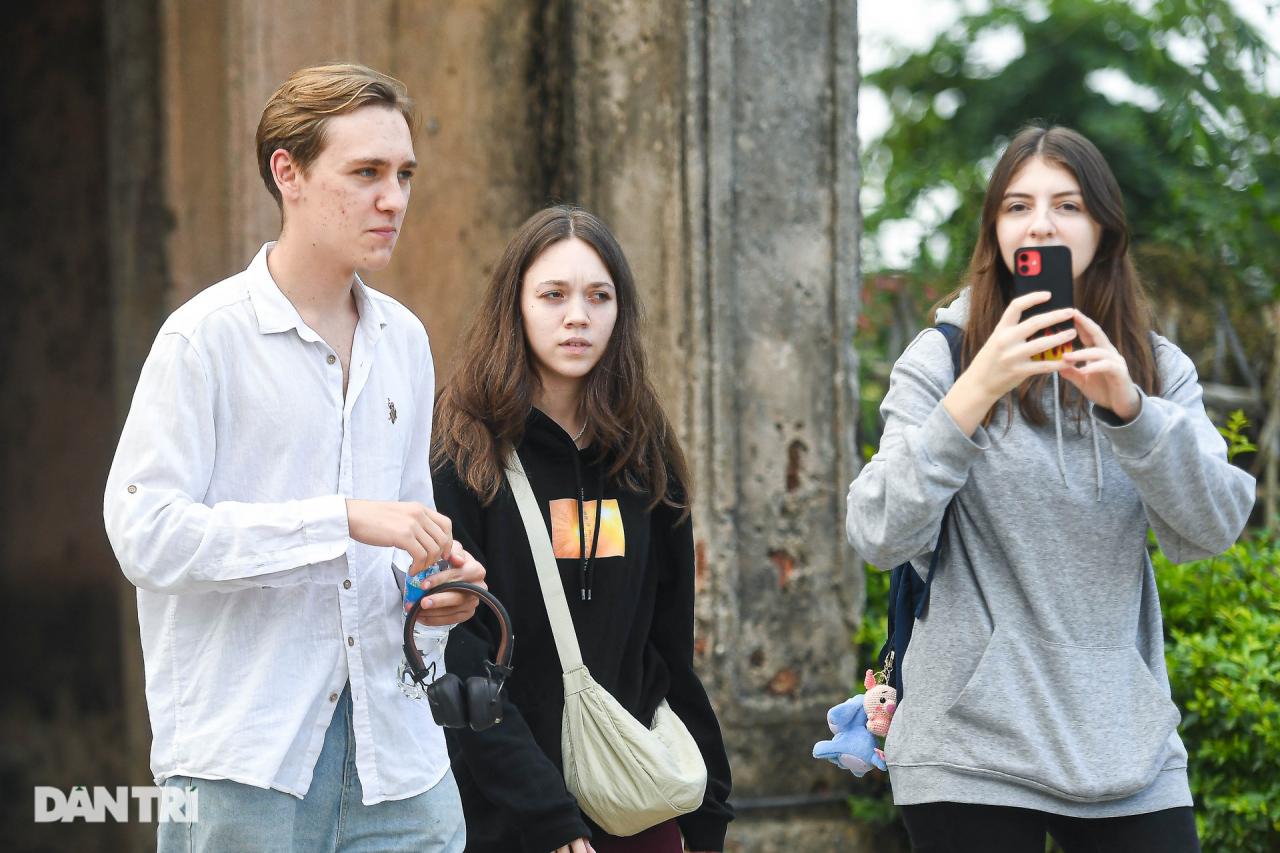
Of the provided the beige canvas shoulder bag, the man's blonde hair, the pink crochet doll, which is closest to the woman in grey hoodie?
the pink crochet doll

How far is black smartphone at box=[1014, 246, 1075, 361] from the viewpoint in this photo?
101 inches

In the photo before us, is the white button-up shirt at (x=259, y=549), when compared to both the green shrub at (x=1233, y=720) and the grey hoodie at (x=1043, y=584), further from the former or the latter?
the green shrub at (x=1233, y=720)

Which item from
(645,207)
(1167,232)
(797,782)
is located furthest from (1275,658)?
(1167,232)

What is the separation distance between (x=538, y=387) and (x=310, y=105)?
2.87 feet

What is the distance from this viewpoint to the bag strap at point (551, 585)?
2881mm

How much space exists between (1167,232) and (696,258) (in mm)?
3271

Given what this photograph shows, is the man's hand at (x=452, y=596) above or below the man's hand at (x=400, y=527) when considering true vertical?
below

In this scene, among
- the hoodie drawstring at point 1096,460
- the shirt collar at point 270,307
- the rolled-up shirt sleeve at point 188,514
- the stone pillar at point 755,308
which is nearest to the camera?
the rolled-up shirt sleeve at point 188,514

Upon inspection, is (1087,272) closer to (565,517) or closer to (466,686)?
(565,517)

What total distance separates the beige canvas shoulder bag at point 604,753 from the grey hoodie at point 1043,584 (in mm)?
429

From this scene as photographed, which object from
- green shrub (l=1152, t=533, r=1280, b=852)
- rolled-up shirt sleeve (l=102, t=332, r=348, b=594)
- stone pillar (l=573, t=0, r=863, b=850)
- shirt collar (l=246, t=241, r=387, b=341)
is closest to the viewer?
rolled-up shirt sleeve (l=102, t=332, r=348, b=594)

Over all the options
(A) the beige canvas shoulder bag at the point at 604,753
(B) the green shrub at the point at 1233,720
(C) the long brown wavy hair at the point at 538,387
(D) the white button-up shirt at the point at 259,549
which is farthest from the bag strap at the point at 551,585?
(B) the green shrub at the point at 1233,720

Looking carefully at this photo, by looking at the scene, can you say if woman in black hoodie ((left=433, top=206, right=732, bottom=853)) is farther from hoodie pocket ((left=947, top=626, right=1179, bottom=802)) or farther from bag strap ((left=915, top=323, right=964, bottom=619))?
hoodie pocket ((left=947, top=626, right=1179, bottom=802))

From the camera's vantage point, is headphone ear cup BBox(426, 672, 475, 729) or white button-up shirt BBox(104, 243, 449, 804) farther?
headphone ear cup BBox(426, 672, 475, 729)
